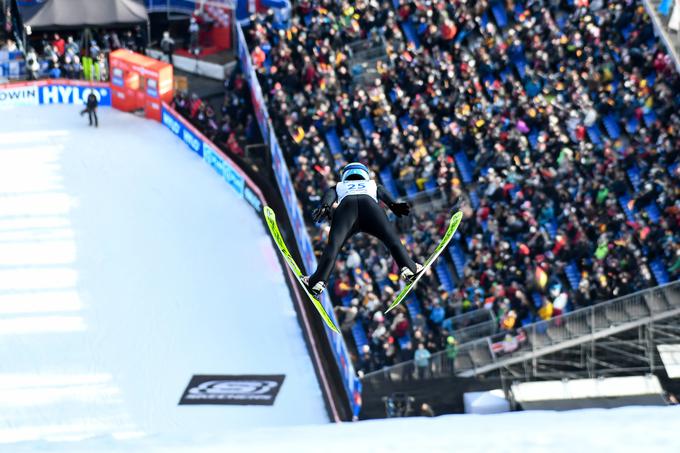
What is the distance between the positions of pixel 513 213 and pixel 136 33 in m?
14.2

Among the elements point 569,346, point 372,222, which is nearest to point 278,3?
point 569,346

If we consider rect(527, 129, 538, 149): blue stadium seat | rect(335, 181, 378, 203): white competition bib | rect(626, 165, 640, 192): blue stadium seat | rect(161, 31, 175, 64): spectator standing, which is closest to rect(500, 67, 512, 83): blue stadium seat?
rect(527, 129, 538, 149): blue stadium seat

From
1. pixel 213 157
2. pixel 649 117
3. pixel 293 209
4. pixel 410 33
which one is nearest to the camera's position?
pixel 649 117

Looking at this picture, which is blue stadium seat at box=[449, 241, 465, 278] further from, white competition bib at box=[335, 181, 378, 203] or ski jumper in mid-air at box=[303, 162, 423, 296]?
white competition bib at box=[335, 181, 378, 203]

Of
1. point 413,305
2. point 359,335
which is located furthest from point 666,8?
point 359,335

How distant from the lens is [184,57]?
40.4 metres

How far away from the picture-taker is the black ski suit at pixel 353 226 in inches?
806

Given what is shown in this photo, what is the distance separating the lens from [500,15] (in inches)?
1417

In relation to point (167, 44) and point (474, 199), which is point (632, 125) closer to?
point (474, 199)

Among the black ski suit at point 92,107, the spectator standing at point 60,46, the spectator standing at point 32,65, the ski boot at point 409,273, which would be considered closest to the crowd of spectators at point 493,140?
the black ski suit at point 92,107

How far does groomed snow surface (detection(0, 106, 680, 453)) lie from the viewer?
29.3 metres

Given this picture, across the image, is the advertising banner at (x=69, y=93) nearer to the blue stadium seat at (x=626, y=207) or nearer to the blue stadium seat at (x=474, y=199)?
the blue stadium seat at (x=474, y=199)

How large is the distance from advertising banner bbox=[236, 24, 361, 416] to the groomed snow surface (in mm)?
827

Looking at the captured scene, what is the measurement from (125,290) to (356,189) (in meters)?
12.9
